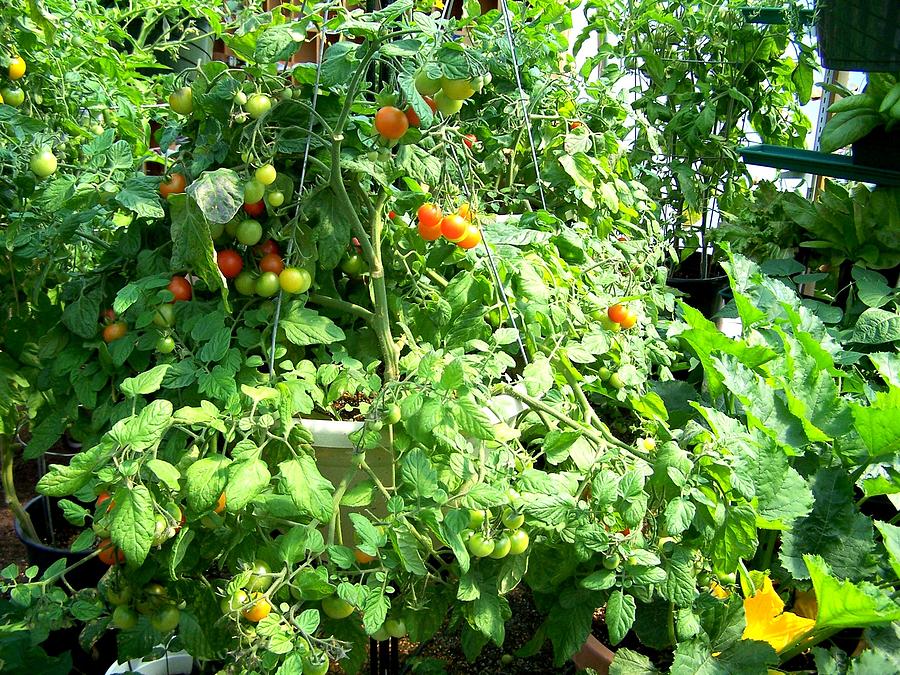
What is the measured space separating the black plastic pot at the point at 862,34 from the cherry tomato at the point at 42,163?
4.43 feet

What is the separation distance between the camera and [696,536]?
940 mm

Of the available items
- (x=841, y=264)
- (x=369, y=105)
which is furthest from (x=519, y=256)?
(x=841, y=264)

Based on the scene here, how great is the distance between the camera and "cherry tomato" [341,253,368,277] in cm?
106

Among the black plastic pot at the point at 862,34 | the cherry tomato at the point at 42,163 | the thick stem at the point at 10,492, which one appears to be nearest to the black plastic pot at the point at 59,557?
the thick stem at the point at 10,492

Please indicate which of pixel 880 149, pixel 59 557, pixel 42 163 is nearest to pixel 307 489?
pixel 42 163

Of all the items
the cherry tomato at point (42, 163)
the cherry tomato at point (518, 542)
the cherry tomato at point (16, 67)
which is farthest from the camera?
the cherry tomato at point (16, 67)

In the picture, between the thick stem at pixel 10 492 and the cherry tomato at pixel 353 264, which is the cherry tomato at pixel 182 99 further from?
the thick stem at pixel 10 492

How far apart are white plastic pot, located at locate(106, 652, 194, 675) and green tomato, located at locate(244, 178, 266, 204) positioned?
65cm

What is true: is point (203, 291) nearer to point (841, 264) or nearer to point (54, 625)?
point (54, 625)

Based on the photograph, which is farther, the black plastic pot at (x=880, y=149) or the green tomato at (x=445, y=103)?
the black plastic pot at (x=880, y=149)

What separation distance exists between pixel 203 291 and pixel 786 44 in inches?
85.0

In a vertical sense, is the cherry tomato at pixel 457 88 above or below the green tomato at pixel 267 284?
above

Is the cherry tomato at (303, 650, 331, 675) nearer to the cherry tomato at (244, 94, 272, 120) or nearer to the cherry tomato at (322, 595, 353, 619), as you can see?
the cherry tomato at (322, 595, 353, 619)

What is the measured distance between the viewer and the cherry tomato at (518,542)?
0.85 metres
